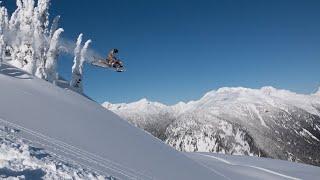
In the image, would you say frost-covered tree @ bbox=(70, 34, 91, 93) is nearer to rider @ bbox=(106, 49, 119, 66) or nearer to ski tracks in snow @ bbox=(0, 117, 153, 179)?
rider @ bbox=(106, 49, 119, 66)

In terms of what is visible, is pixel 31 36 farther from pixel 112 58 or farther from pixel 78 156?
pixel 78 156

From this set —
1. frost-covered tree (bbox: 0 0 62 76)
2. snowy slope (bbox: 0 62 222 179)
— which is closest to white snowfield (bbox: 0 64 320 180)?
snowy slope (bbox: 0 62 222 179)

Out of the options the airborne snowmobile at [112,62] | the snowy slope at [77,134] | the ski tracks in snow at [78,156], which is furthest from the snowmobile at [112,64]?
the ski tracks in snow at [78,156]

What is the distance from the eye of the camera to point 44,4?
161ft

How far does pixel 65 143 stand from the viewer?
2138cm

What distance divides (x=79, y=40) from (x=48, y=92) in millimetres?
17718

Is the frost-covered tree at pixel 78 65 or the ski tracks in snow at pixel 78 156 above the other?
the frost-covered tree at pixel 78 65

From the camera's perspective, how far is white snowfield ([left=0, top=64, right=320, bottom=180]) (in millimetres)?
14320

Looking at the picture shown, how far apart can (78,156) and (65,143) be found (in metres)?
2.45

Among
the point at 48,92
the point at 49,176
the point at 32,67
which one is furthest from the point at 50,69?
the point at 49,176

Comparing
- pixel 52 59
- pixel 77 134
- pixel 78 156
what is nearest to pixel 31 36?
pixel 52 59

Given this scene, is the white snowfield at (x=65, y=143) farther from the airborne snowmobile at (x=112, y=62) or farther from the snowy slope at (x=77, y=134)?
the airborne snowmobile at (x=112, y=62)

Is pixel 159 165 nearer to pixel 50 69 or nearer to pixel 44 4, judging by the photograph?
pixel 50 69

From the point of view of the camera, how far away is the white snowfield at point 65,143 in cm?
1432
